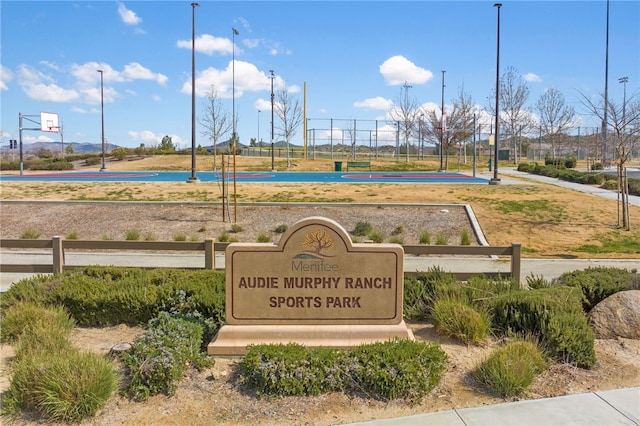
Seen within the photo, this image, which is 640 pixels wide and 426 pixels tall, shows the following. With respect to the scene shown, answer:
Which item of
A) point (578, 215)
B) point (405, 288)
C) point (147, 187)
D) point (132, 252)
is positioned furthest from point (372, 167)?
point (405, 288)

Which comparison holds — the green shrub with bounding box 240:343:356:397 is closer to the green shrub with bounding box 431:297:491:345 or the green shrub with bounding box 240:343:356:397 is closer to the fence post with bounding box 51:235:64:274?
the green shrub with bounding box 431:297:491:345

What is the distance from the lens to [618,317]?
692cm

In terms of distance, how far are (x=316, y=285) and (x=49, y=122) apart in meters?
58.3

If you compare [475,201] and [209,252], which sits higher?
[475,201]

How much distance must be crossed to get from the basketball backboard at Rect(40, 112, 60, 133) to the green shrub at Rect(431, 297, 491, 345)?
5545 cm

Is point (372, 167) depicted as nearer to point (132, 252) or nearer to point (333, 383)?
point (132, 252)

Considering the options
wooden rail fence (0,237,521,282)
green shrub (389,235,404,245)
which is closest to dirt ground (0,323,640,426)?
wooden rail fence (0,237,521,282)

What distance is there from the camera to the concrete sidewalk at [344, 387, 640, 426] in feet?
15.3

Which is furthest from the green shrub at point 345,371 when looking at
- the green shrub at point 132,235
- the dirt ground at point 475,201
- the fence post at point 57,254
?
the green shrub at point 132,235

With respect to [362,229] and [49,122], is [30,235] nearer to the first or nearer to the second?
[362,229]

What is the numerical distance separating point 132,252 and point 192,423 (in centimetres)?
1113

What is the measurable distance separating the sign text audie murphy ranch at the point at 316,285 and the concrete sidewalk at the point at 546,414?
1.53 metres

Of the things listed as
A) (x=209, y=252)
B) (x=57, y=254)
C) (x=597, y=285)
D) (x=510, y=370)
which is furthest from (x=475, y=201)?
(x=510, y=370)

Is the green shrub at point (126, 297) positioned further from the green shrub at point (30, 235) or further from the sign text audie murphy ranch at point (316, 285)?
the green shrub at point (30, 235)
